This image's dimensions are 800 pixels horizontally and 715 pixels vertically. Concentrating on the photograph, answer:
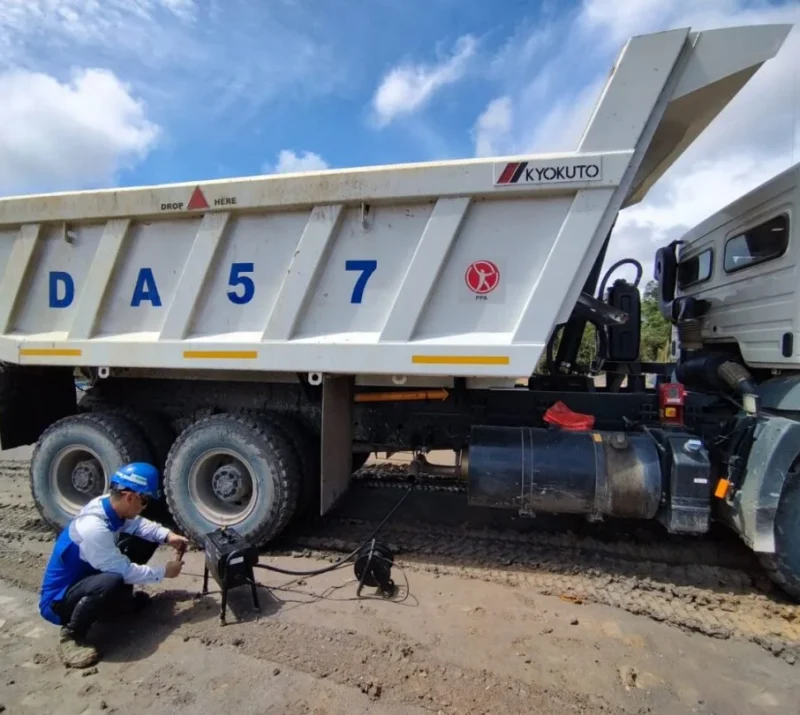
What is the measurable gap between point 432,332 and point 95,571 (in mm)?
2496

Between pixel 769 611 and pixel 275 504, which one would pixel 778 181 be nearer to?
pixel 769 611

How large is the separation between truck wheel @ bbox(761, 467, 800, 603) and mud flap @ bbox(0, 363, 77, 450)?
5.88m

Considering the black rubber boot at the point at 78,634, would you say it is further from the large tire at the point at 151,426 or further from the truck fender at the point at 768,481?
the truck fender at the point at 768,481

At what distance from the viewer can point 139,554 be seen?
11.4ft

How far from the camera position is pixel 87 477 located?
450 centimetres

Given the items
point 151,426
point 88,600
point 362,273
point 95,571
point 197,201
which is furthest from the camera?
point 151,426

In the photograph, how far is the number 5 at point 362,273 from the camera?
3.63m

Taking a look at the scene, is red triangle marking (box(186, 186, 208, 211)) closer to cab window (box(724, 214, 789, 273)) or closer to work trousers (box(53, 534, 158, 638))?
work trousers (box(53, 534, 158, 638))

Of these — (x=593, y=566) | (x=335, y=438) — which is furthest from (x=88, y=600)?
(x=593, y=566)

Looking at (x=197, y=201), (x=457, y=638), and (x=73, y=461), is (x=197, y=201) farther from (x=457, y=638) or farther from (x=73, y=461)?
(x=457, y=638)

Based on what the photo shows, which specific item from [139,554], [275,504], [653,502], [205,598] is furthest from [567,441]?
[139,554]

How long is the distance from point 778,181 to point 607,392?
1.84 m

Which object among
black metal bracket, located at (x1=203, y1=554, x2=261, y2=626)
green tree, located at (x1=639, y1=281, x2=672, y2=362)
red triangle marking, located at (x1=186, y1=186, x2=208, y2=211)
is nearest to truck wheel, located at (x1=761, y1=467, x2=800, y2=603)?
black metal bracket, located at (x1=203, y1=554, x2=261, y2=626)

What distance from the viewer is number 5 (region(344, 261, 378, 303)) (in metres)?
3.63
